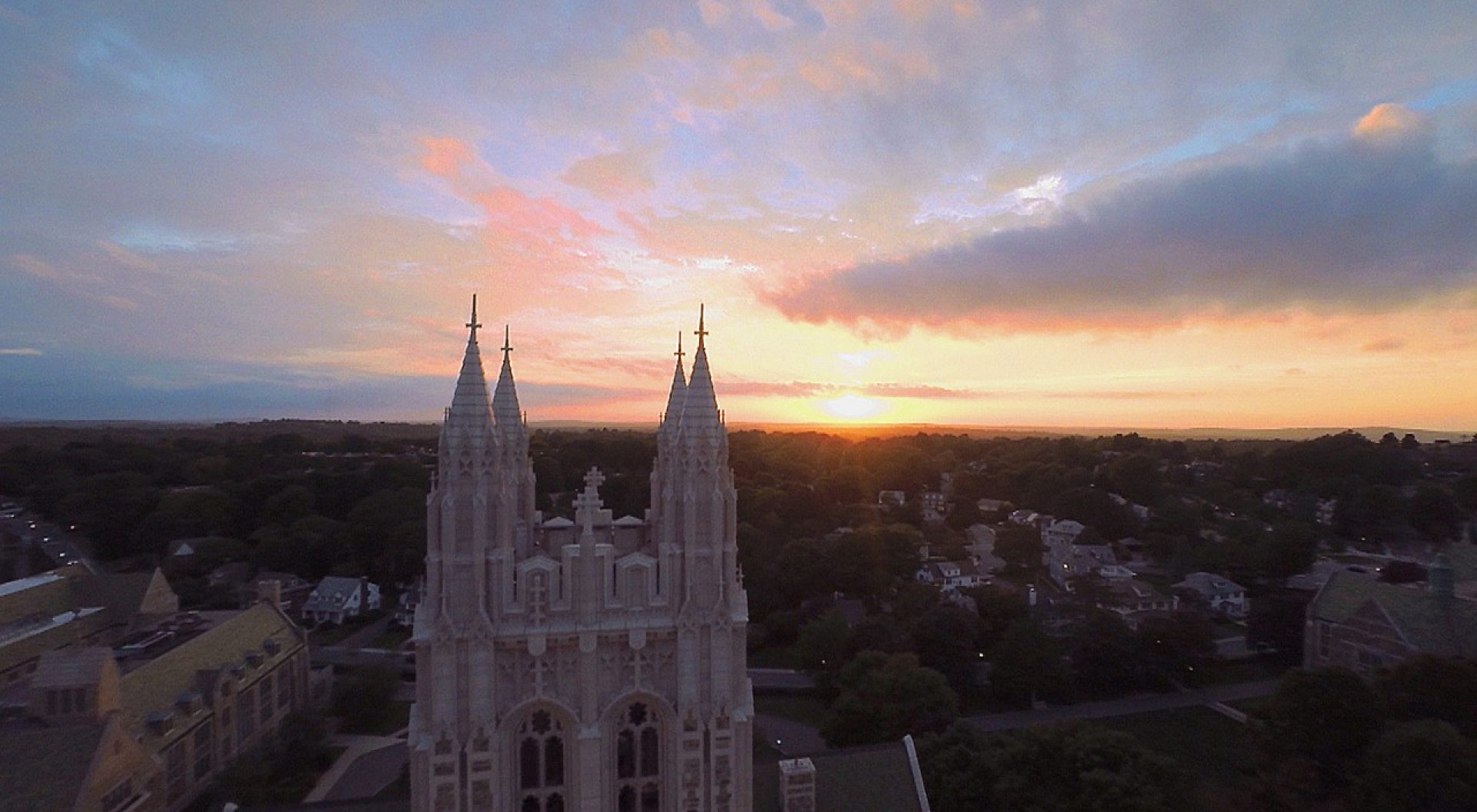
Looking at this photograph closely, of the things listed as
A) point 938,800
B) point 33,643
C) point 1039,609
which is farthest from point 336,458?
point 938,800

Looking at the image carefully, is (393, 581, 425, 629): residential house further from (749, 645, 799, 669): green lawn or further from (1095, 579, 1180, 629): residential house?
(1095, 579, 1180, 629): residential house

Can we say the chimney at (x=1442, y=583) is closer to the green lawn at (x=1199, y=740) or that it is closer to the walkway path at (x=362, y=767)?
the green lawn at (x=1199, y=740)

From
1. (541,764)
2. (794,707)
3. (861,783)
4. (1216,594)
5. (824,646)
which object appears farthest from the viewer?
(1216,594)

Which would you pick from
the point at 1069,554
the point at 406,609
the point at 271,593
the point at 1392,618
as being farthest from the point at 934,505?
the point at 271,593

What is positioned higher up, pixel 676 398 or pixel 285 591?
pixel 676 398

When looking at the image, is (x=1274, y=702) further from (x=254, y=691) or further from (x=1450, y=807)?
(x=254, y=691)

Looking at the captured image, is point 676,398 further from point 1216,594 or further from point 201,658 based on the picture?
point 1216,594

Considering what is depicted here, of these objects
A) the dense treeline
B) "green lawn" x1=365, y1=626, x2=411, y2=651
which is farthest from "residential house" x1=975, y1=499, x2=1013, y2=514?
"green lawn" x1=365, y1=626, x2=411, y2=651
